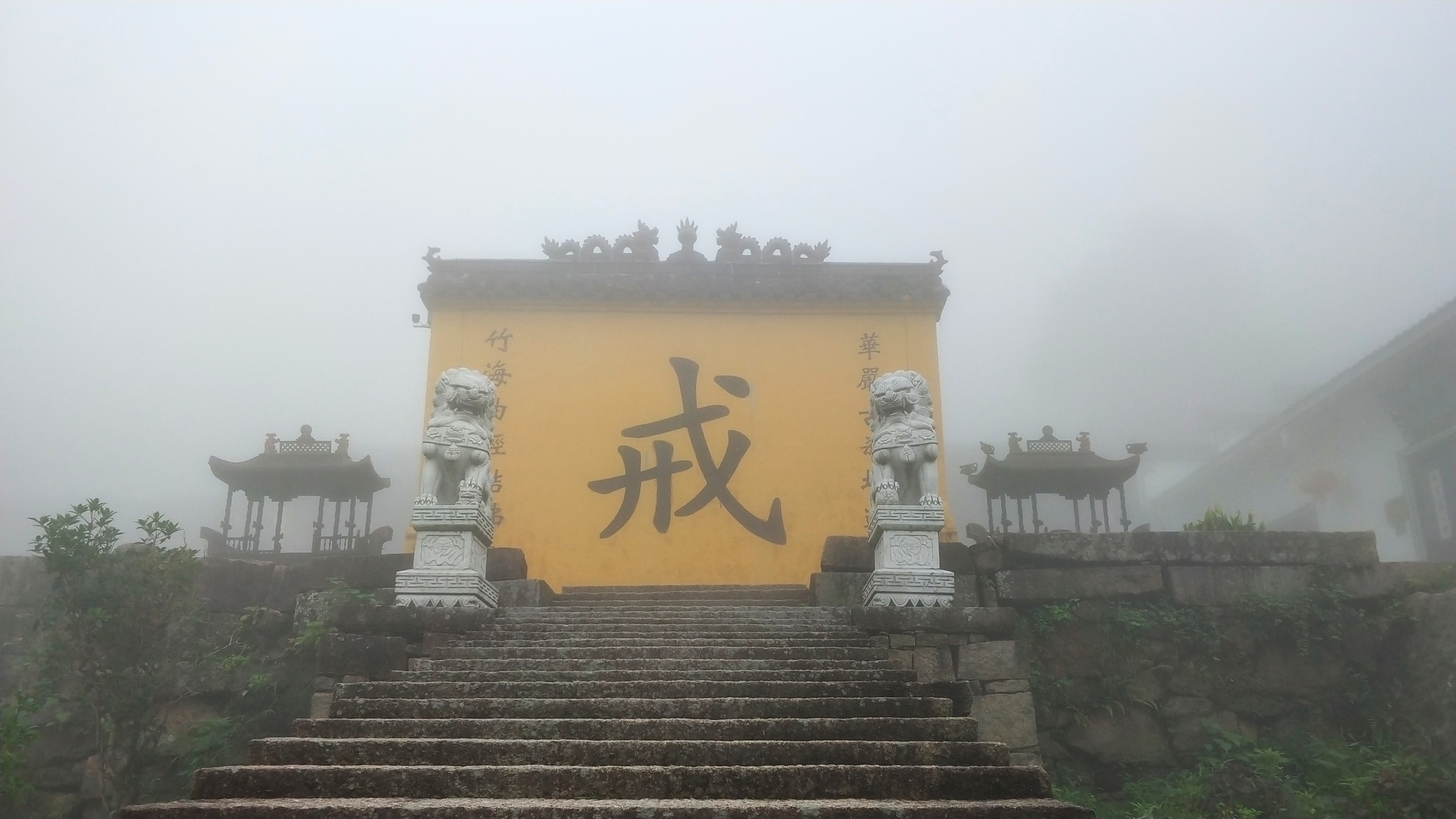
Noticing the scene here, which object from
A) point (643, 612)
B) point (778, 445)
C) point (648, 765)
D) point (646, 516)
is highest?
point (778, 445)

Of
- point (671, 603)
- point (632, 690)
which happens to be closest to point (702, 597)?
point (671, 603)

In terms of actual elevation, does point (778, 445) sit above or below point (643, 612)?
above

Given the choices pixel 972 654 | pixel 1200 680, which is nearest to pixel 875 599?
pixel 972 654

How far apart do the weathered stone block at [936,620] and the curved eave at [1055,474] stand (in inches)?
214

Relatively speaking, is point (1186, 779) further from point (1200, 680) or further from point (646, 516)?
point (646, 516)

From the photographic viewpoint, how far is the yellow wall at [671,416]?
1093cm

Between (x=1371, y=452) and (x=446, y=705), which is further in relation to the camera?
(x=1371, y=452)

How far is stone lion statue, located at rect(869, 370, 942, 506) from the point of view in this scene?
7.32 metres

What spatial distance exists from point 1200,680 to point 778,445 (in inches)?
201

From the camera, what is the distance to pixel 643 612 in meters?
7.38

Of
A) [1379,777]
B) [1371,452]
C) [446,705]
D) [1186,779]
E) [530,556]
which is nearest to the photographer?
[446,705]

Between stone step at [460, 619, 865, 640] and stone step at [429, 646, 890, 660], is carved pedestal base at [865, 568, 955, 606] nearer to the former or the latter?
stone step at [460, 619, 865, 640]

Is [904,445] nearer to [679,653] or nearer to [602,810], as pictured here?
[679,653]

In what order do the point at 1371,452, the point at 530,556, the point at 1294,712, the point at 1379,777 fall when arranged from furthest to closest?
the point at 1371,452, the point at 530,556, the point at 1294,712, the point at 1379,777
